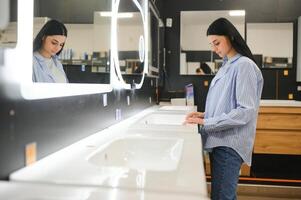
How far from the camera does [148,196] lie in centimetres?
82

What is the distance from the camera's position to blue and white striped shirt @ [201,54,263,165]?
6.28ft

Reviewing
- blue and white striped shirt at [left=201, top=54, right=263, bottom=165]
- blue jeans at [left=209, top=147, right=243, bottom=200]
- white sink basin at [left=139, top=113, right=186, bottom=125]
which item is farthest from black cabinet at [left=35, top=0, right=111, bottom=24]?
white sink basin at [left=139, top=113, right=186, bottom=125]

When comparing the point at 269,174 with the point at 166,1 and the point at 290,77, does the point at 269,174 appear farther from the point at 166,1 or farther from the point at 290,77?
the point at 166,1

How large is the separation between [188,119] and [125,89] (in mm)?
631

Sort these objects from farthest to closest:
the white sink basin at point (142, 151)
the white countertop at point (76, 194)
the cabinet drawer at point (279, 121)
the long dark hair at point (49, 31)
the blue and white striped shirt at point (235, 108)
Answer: the cabinet drawer at point (279, 121) < the blue and white striped shirt at point (235, 108) < the white sink basin at point (142, 151) < the long dark hair at point (49, 31) < the white countertop at point (76, 194)

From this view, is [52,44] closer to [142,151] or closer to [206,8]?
[142,151]

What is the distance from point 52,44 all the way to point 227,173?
1.23m

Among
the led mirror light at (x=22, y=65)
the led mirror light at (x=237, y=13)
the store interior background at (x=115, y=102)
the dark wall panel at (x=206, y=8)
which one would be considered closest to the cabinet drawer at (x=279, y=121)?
the store interior background at (x=115, y=102)

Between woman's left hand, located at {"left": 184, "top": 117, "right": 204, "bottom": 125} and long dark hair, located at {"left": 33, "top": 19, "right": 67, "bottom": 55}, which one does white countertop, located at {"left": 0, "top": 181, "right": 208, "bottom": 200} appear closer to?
long dark hair, located at {"left": 33, "top": 19, "right": 67, "bottom": 55}

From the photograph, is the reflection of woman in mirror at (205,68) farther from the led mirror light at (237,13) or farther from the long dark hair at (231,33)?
the long dark hair at (231,33)

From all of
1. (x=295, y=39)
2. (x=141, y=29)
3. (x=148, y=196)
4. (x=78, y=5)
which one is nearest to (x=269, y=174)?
(x=295, y=39)

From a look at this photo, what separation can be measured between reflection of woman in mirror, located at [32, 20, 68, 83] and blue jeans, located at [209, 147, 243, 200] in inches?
41.9

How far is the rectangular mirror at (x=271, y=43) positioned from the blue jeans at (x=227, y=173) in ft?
9.77

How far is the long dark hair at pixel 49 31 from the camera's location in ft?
3.85
